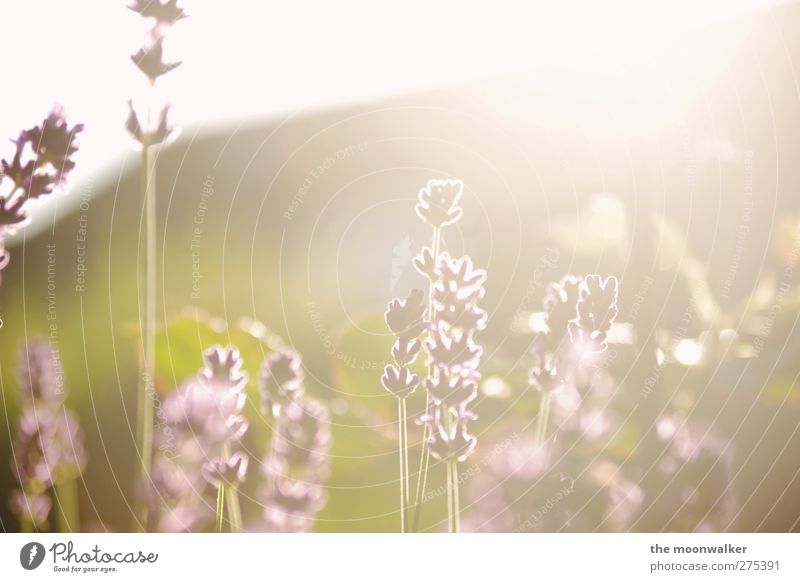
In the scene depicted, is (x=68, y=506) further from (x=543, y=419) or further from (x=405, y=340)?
(x=543, y=419)

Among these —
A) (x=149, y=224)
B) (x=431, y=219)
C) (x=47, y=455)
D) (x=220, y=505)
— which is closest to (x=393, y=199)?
(x=431, y=219)

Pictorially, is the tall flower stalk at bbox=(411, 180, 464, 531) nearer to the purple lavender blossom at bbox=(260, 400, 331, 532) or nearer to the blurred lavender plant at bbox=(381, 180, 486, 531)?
the blurred lavender plant at bbox=(381, 180, 486, 531)

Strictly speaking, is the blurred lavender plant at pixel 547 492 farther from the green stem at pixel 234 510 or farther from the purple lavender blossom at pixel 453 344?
the green stem at pixel 234 510

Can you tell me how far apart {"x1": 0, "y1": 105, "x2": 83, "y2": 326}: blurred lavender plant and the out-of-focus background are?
5.4 inches

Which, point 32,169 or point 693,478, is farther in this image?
point 693,478

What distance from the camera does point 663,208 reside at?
767mm

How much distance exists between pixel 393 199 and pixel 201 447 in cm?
36

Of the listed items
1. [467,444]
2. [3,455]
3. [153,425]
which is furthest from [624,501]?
[3,455]

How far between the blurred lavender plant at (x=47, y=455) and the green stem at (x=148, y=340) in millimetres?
75

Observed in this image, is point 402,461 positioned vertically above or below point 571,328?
below

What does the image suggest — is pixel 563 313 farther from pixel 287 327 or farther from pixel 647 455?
pixel 287 327

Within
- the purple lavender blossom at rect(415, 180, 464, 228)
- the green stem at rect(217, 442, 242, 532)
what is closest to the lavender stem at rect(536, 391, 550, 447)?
the purple lavender blossom at rect(415, 180, 464, 228)

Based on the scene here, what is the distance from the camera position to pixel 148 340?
0.76 meters

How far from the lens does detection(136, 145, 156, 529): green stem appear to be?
76cm
